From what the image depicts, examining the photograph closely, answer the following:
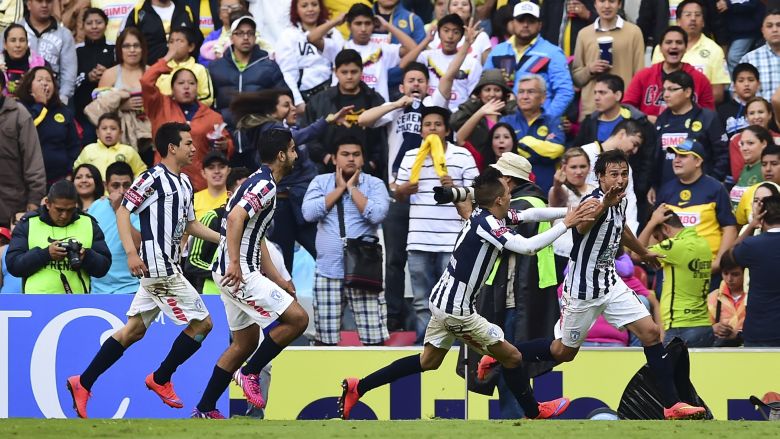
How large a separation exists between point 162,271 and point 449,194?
2.18 metres

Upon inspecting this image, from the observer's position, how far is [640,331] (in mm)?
10188

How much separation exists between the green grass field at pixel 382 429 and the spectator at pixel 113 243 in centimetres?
372

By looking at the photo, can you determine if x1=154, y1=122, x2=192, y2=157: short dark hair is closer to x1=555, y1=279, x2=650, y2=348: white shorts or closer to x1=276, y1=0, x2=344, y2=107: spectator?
x1=555, y1=279, x2=650, y2=348: white shorts

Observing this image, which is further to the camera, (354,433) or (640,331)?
(640,331)

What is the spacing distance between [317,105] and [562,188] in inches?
118

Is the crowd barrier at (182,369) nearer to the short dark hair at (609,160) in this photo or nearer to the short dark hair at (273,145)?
the short dark hair at (273,145)

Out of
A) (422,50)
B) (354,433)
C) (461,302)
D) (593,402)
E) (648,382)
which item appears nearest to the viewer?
(354,433)

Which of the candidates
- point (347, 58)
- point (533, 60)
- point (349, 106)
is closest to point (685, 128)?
point (533, 60)

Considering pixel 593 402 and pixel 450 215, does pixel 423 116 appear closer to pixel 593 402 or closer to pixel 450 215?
pixel 450 215

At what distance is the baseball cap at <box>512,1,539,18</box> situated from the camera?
14984 millimetres

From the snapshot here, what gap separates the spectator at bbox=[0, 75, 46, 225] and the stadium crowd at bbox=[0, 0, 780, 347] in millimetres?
22

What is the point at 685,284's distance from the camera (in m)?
12.0

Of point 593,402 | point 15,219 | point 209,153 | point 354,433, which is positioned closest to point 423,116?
point 209,153

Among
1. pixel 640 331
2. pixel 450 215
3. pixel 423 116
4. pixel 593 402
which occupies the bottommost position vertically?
pixel 593 402
